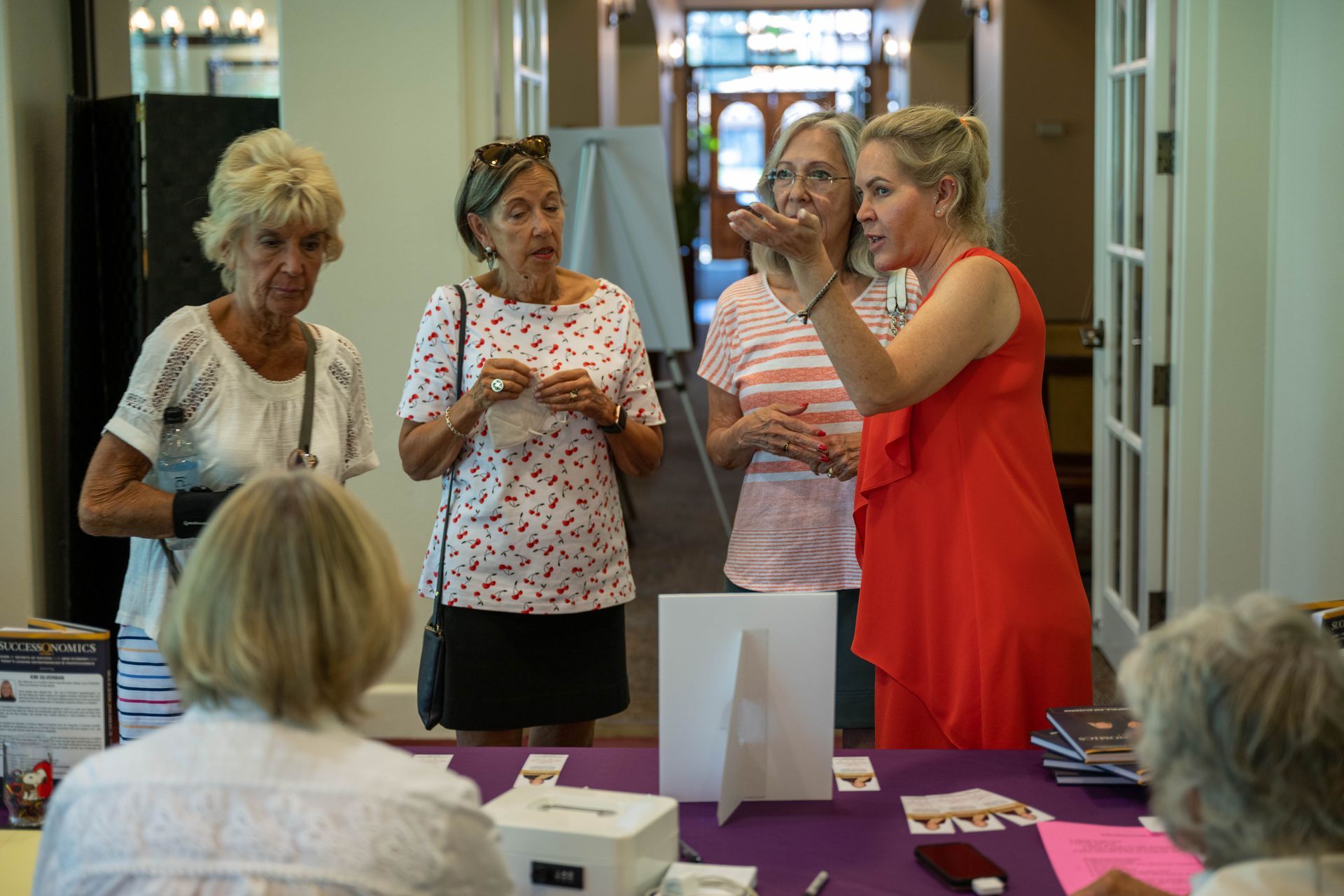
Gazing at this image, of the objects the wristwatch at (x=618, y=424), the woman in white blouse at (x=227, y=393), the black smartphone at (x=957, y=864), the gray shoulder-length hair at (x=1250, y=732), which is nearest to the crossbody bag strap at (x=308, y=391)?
the woman in white blouse at (x=227, y=393)

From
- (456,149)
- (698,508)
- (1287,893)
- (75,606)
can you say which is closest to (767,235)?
(1287,893)

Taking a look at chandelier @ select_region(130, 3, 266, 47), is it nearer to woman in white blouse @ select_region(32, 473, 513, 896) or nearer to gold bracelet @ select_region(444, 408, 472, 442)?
gold bracelet @ select_region(444, 408, 472, 442)

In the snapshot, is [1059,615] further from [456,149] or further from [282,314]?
[456,149]

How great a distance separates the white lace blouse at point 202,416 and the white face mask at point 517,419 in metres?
0.31

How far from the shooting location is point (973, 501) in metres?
1.97

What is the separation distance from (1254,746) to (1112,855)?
604mm

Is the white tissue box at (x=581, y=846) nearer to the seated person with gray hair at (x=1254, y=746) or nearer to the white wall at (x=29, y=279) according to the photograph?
the seated person with gray hair at (x=1254, y=746)

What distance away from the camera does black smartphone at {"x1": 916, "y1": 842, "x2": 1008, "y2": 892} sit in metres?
1.52

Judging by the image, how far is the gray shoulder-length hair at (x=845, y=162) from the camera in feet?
8.41

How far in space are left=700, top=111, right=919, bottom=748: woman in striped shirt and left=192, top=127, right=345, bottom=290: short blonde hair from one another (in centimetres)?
86

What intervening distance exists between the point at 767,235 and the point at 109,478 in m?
1.14

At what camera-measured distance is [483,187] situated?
2484 mm

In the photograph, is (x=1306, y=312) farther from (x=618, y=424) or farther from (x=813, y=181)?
(x=618, y=424)

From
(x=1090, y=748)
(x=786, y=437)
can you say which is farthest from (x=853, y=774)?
(x=786, y=437)
